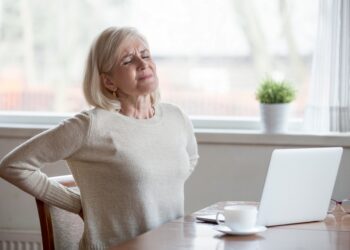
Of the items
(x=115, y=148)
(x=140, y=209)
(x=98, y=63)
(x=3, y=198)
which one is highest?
(x=98, y=63)

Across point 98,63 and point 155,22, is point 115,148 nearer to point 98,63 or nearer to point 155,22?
point 98,63

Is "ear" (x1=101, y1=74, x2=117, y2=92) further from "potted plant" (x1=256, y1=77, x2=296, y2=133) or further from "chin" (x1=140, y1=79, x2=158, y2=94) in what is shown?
"potted plant" (x1=256, y1=77, x2=296, y2=133)

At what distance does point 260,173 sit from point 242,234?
128cm

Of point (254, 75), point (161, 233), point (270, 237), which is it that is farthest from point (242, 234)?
point (254, 75)

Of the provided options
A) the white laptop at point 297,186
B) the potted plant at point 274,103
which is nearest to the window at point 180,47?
the potted plant at point 274,103

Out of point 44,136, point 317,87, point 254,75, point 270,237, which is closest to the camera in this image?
point 270,237

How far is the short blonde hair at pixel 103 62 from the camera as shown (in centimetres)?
254

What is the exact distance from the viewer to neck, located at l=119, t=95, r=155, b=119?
2596 mm

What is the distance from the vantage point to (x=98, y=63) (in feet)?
8.51

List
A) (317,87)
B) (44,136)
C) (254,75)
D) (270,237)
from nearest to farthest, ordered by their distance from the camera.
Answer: (270,237) → (44,136) → (317,87) → (254,75)

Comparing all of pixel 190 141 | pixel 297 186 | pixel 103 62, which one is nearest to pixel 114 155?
pixel 103 62

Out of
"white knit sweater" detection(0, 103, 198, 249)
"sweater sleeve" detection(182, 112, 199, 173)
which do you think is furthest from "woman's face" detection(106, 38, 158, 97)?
"sweater sleeve" detection(182, 112, 199, 173)

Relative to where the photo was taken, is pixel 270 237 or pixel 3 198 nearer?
pixel 270 237

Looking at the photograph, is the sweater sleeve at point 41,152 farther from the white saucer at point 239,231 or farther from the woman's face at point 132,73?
the white saucer at point 239,231
